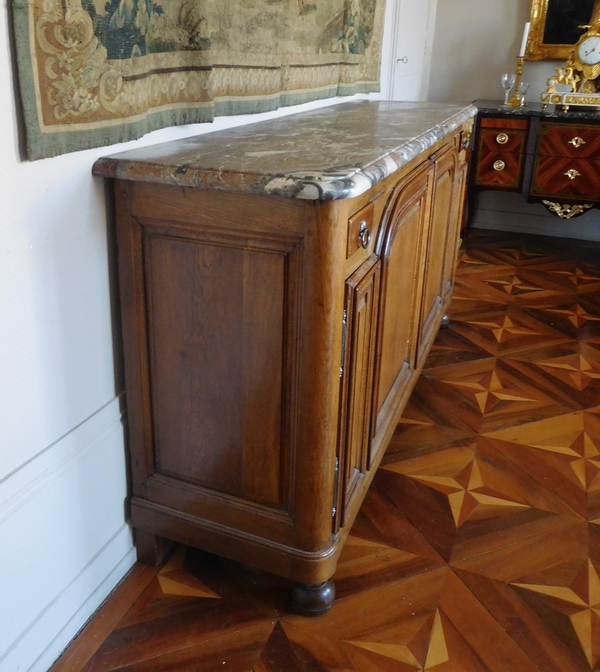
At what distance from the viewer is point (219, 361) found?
2.85 feet

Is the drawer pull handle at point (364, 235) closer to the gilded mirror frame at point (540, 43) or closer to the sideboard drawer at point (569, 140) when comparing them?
the sideboard drawer at point (569, 140)

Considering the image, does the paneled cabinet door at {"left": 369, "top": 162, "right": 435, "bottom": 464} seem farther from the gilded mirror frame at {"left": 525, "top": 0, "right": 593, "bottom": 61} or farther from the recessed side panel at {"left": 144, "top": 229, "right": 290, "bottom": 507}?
the gilded mirror frame at {"left": 525, "top": 0, "right": 593, "bottom": 61}

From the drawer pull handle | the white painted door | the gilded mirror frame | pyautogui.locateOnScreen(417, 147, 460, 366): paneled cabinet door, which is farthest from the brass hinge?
the gilded mirror frame

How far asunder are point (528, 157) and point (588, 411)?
137 centimetres

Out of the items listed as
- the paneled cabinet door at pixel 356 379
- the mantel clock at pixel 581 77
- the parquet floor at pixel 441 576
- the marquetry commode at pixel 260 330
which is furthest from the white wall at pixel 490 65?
the paneled cabinet door at pixel 356 379

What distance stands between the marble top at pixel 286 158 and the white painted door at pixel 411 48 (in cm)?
128

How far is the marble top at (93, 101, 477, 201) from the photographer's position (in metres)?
0.72

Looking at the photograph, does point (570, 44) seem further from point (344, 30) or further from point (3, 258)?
point (3, 258)

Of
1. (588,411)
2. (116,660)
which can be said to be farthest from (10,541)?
(588,411)

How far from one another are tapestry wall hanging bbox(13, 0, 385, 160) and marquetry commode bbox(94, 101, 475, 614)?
0.06 metres

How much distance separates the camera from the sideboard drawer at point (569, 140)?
8.13ft

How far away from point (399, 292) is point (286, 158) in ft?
1.35

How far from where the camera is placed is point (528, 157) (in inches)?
102

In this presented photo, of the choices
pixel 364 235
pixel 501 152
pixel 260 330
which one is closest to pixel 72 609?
pixel 260 330
